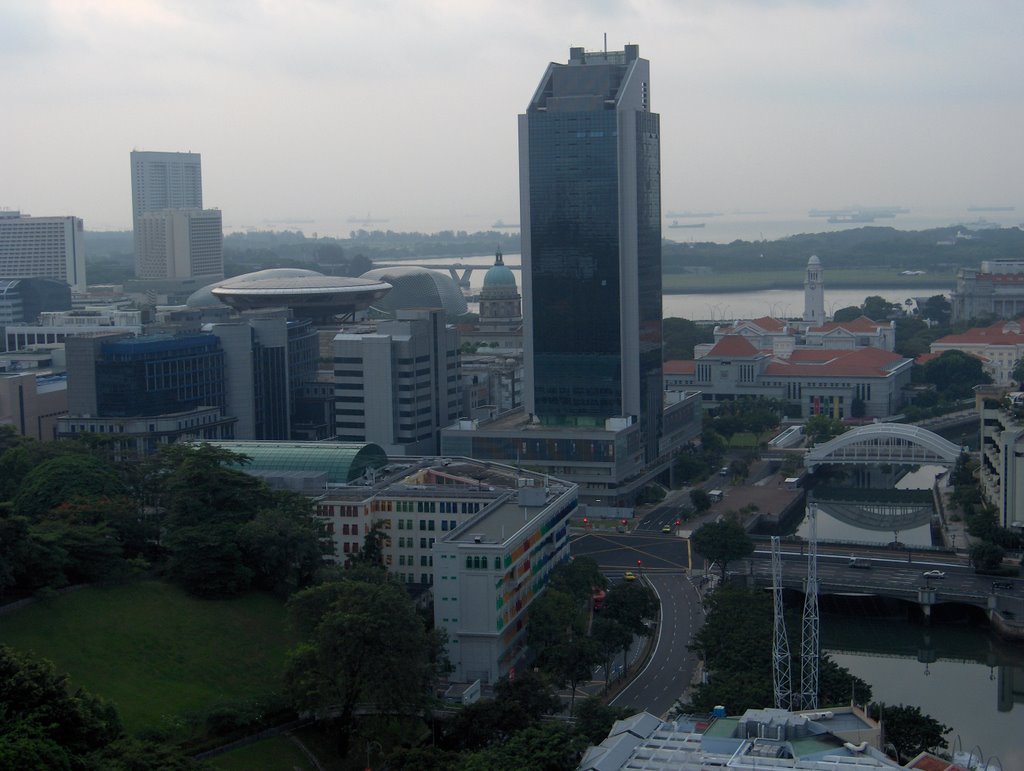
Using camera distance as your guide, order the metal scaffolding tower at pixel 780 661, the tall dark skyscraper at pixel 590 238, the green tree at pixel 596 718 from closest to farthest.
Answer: the green tree at pixel 596 718 → the metal scaffolding tower at pixel 780 661 → the tall dark skyscraper at pixel 590 238

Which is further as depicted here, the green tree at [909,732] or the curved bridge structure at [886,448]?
the curved bridge structure at [886,448]

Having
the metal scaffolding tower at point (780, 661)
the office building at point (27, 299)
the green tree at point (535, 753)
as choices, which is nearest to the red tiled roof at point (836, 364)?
the metal scaffolding tower at point (780, 661)

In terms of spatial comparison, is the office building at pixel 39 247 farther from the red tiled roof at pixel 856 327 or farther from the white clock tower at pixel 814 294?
the red tiled roof at pixel 856 327

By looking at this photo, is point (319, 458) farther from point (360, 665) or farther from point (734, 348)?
point (734, 348)

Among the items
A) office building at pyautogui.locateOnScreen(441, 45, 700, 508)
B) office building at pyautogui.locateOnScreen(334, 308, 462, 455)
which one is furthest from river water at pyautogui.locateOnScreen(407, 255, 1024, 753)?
office building at pyautogui.locateOnScreen(334, 308, 462, 455)

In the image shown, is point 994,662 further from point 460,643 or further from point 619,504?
point 619,504

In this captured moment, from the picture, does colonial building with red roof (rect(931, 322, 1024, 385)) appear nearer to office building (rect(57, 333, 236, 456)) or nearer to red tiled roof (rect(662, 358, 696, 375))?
red tiled roof (rect(662, 358, 696, 375))

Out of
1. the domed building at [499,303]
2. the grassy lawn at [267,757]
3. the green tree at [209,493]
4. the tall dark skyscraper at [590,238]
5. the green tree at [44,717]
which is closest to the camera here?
the green tree at [44,717]

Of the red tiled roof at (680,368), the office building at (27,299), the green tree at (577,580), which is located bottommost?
the green tree at (577,580)
